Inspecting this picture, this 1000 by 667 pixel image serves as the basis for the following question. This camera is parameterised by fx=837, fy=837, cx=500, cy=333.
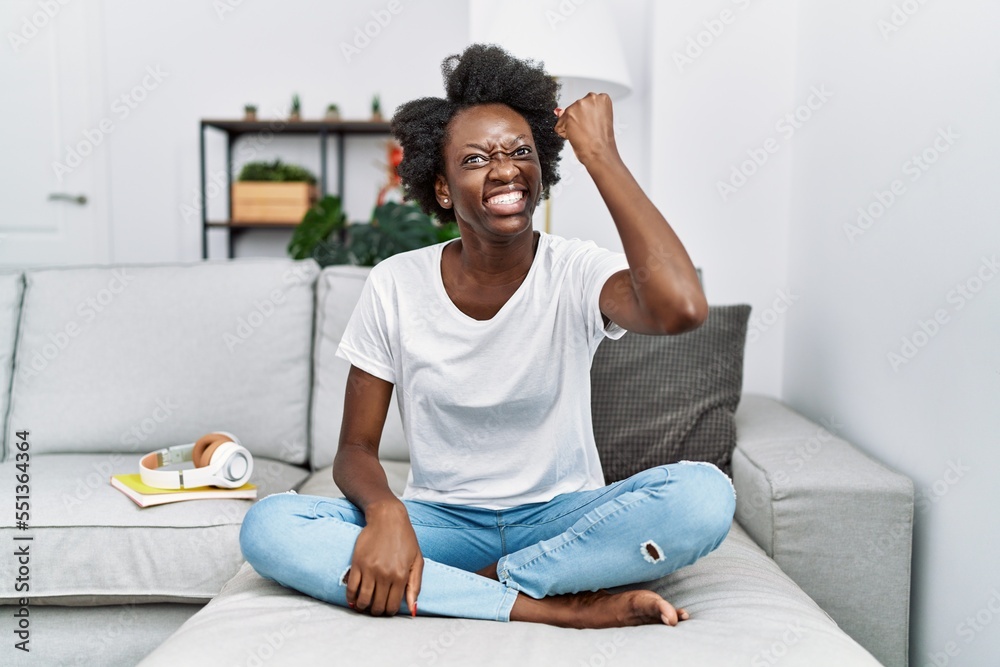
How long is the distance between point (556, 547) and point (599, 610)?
0.10m

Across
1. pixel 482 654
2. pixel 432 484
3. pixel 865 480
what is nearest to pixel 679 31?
pixel 865 480

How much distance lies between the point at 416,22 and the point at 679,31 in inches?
88.8

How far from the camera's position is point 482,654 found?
96 centimetres

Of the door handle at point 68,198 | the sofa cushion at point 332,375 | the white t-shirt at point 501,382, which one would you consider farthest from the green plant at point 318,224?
the white t-shirt at point 501,382

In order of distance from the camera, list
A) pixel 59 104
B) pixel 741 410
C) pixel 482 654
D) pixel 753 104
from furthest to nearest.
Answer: pixel 59 104 → pixel 753 104 → pixel 741 410 → pixel 482 654

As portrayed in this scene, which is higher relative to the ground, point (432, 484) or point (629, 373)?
point (629, 373)

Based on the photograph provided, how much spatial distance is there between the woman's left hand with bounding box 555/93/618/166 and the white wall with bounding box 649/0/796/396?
45.9 inches

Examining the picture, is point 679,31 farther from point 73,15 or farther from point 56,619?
point 73,15

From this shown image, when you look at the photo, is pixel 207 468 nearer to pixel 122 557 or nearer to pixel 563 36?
pixel 122 557

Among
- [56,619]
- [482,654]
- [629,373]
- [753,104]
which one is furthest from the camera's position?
[753,104]

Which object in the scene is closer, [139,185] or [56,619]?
[56,619]

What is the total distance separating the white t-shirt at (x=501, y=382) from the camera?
1.28 m

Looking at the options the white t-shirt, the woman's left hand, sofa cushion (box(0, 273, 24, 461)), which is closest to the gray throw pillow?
the white t-shirt

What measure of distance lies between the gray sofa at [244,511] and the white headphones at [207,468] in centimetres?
5
